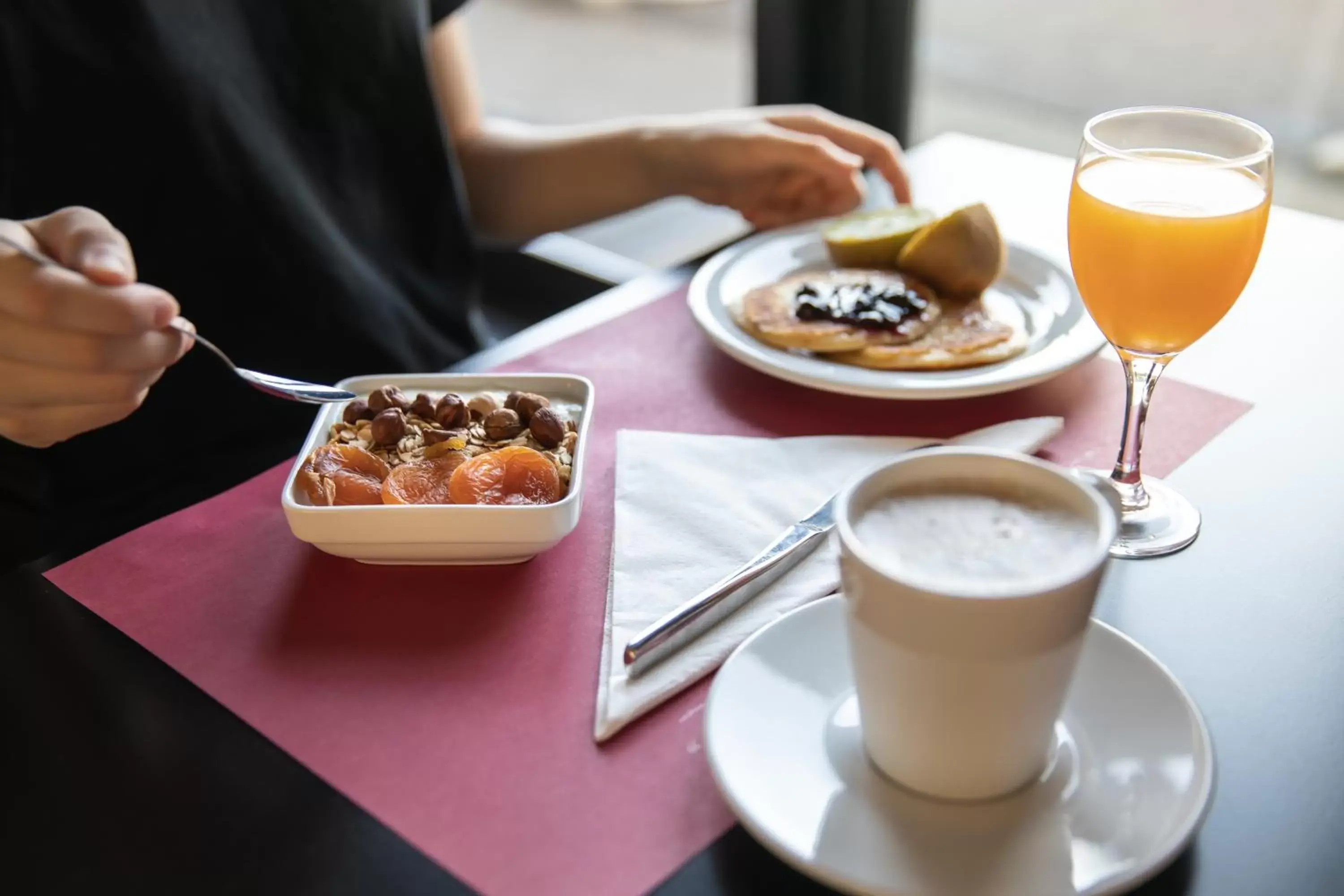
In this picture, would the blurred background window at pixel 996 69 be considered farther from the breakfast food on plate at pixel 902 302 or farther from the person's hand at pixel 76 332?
the person's hand at pixel 76 332

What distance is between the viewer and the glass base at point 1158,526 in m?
0.76

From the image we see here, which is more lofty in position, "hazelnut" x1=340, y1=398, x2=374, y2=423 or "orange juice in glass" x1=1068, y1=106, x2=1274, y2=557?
"orange juice in glass" x1=1068, y1=106, x2=1274, y2=557

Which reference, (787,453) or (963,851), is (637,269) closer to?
(787,453)

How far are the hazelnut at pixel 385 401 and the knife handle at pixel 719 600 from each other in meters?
0.27

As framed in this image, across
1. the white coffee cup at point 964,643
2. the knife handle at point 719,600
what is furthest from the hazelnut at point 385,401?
the white coffee cup at point 964,643

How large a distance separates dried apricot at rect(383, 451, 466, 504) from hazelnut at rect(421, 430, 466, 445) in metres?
0.01

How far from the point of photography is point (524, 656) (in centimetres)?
69

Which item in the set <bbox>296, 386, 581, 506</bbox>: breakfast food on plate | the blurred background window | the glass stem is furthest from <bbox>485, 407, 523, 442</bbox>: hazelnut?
the blurred background window

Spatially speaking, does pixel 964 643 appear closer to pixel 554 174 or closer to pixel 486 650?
pixel 486 650

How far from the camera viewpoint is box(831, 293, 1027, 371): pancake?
968 mm

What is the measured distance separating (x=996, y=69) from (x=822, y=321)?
8.50 ft

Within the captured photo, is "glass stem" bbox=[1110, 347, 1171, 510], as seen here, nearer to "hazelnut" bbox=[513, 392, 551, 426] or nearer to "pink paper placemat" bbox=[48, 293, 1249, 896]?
"pink paper placemat" bbox=[48, 293, 1249, 896]

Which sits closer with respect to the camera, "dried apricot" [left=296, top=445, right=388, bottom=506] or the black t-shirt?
"dried apricot" [left=296, top=445, right=388, bottom=506]

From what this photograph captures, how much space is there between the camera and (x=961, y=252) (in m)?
1.07
